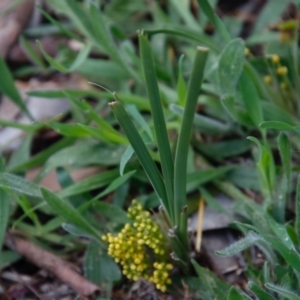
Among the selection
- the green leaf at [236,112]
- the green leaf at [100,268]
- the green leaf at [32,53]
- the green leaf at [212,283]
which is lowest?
the green leaf at [212,283]

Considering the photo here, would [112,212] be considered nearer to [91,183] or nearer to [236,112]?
[91,183]

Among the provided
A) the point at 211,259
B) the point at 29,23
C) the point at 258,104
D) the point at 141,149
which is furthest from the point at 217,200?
the point at 29,23

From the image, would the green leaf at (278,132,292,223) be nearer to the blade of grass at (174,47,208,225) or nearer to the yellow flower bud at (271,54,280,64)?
the blade of grass at (174,47,208,225)

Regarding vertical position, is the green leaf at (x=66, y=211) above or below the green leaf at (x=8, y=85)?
below

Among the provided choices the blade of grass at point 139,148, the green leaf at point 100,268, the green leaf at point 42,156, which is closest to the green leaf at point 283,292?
the blade of grass at point 139,148

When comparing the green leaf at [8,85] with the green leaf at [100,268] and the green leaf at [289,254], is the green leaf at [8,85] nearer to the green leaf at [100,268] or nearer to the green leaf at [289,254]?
the green leaf at [100,268]

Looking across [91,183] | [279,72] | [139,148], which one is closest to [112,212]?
[91,183]

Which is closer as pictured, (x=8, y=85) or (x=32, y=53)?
(x=8, y=85)
